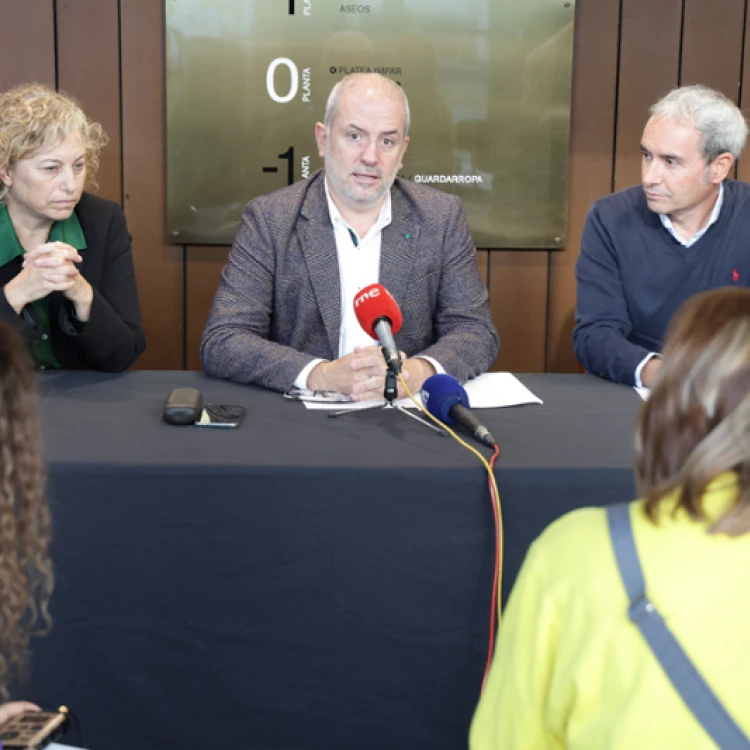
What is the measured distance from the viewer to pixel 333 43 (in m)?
2.85

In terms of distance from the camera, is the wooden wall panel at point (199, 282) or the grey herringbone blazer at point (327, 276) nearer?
the grey herringbone blazer at point (327, 276)

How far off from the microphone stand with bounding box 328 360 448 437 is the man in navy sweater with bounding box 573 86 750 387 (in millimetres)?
739

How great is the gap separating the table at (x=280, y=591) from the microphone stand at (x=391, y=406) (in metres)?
0.21

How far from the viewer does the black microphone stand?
1555 millimetres

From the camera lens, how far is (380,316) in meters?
1.67

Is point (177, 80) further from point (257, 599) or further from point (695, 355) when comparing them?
point (695, 355)

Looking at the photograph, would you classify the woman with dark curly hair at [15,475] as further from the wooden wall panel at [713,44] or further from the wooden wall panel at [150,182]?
the wooden wall panel at [713,44]

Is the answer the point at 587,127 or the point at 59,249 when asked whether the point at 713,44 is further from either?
the point at 59,249

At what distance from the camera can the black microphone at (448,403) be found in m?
1.55

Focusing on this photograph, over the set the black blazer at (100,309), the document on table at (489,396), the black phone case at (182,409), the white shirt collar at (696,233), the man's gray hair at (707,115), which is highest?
the man's gray hair at (707,115)

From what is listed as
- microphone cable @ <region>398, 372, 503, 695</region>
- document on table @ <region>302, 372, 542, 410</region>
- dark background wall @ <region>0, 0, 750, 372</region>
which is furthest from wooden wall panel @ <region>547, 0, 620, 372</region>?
microphone cable @ <region>398, 372, 503, 695</region>

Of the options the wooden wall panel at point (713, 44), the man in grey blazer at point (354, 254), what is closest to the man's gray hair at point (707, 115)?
the man in grey blazer at point (354, 254)

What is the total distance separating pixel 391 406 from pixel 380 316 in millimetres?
182

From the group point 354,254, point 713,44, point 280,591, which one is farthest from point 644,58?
point 280,591
